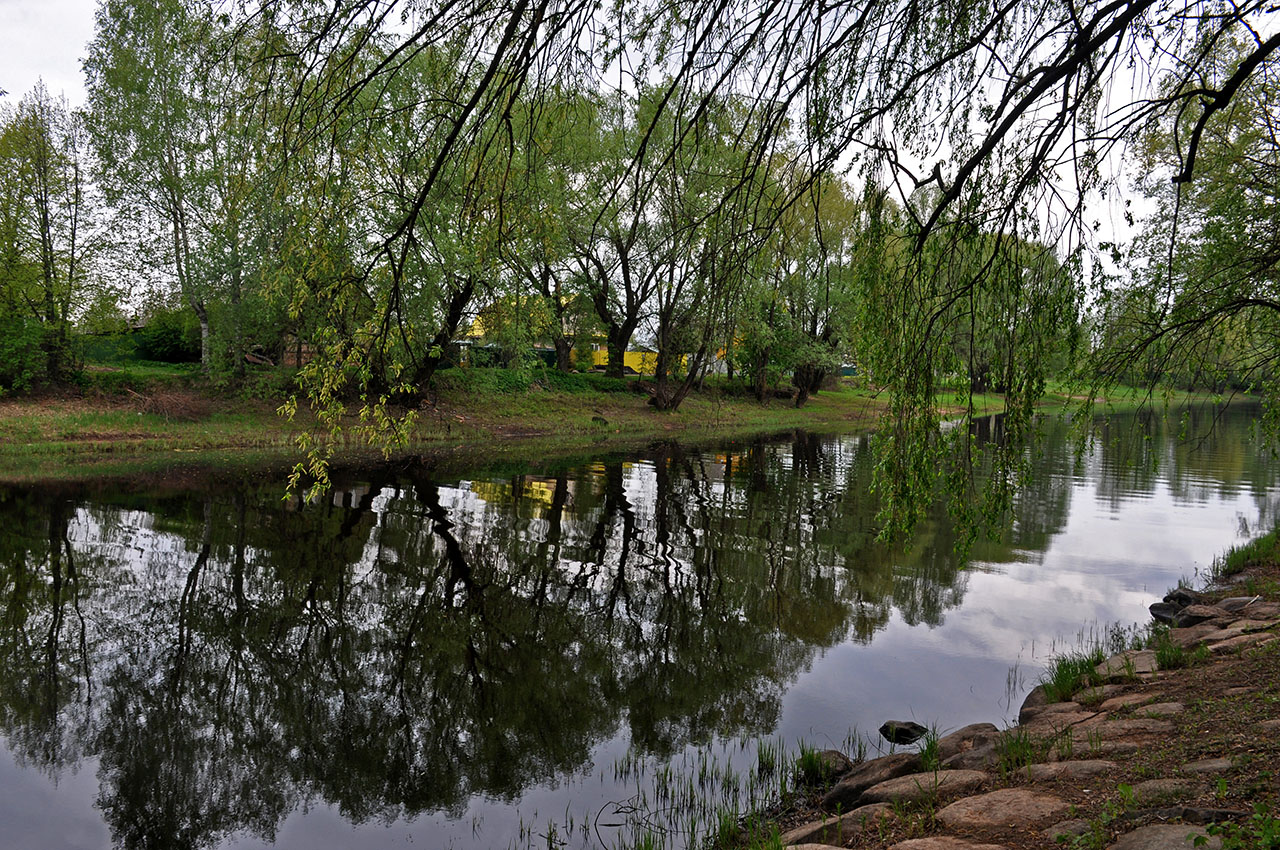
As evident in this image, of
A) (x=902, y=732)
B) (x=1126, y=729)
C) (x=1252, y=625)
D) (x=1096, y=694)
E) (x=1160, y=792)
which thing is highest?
(x=1160, y=792)

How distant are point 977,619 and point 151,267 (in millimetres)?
24587

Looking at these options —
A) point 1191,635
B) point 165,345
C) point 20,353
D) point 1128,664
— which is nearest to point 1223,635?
point 1191,635

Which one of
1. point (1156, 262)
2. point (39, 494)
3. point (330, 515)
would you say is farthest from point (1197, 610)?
point (39, 494)

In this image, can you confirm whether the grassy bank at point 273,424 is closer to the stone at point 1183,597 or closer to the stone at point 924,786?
the stone at point 1183,597

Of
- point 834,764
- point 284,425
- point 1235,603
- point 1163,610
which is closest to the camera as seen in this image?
point 834,764

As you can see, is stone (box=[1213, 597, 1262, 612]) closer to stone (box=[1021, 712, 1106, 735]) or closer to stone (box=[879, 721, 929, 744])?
stone (box=[1021, 712, 1106, 735])

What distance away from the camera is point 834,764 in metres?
5.71

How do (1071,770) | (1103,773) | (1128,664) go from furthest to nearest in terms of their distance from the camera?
(1128,664), (1071,770), (1103,773)

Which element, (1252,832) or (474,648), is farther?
(474,648)

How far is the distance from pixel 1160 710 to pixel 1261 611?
3804 mm

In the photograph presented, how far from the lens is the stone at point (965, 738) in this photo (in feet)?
18.3

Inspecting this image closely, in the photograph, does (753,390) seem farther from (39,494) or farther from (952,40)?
(952,40)

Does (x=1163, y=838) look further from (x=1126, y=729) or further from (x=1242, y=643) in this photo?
(x=1242, y=643)

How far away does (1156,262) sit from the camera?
31.4 ft
